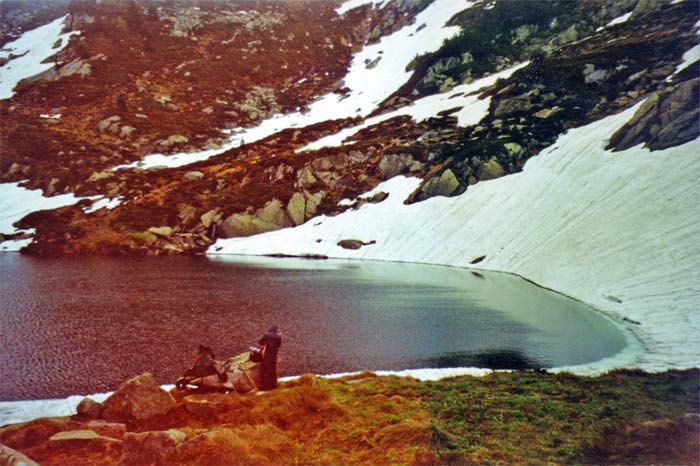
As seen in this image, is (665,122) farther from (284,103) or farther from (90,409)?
(284,103)

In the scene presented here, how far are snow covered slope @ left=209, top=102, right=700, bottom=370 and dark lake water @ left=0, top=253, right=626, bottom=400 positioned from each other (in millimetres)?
2525

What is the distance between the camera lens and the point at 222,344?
20766 mm

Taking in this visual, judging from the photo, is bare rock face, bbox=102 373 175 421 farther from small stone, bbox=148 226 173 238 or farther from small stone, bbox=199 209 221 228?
small stone, bbox=199 209 221 228

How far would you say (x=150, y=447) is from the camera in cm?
896

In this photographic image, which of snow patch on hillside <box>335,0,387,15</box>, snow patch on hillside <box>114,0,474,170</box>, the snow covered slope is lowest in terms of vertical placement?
the snow covered slope

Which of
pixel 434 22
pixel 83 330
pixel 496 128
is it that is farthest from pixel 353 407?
pixel 434 22

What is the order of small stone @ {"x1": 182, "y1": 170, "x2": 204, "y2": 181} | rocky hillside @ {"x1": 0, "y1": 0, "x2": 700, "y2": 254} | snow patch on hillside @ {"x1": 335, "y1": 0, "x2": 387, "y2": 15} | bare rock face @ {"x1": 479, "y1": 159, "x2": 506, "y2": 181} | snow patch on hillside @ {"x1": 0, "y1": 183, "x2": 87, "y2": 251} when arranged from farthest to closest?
snow patch on hillside @ {"x1": 335, "y1": 0, "x2": 387, "y2": 15}, small stone @ {"x1": 182, "y1": 170, "x2": 204, "y2": 181}, snow patch on hillside @ {"x1": 0, "y1": 183, "x2": 87, "y2": 251}, rocky hillside @ {"x1": 0, "y1": 0, "x2": 700, "y2": 254}, bare rock face @ {"x1": 479, "y1": 159, "x2": 506, "y2": 181}

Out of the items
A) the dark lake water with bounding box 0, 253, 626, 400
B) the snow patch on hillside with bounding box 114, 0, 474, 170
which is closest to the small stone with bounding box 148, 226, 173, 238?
the dark lake water with bounding box 0, 253, 626, 400

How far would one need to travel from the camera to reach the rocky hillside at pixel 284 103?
67.0 meters

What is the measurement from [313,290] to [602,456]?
27.7 m

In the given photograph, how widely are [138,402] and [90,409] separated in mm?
1284

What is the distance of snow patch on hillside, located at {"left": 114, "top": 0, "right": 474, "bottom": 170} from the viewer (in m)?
101

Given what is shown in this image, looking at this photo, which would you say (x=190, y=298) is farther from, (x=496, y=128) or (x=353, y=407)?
(x=496, y=128)

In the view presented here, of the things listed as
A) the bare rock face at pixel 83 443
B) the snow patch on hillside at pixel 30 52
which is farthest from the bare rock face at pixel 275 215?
the snow patch on hillside at pixel 30 52
